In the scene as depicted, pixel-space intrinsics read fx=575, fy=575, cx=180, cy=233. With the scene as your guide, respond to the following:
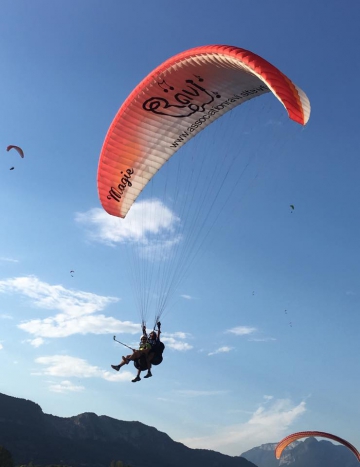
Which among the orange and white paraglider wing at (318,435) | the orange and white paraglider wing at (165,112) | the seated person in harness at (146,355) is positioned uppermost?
the orange and white paraglider wing at (165,112)

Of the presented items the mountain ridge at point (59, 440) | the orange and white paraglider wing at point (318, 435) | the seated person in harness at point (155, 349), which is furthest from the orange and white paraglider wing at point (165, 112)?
the mountain ridge at point (59, 440)

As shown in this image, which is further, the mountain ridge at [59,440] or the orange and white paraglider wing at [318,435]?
the mountain ridge at [59,440]

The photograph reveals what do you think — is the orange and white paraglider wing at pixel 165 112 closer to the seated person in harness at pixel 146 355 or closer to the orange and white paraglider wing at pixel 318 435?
the seated person in harness at pixel 146 355

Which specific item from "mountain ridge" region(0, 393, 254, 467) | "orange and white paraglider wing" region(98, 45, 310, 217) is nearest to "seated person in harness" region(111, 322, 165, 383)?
"orange and white paraglider wing" region(98, 45, 310, 217)

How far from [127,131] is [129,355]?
8.02 m

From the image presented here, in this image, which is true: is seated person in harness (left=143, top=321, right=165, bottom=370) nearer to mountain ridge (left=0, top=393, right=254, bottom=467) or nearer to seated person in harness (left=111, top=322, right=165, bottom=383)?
seated person in harness (left=111, top=322, right=165, bottom=383)

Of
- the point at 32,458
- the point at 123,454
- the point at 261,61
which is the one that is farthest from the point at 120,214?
the point at 123,454

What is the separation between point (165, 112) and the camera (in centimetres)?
2072

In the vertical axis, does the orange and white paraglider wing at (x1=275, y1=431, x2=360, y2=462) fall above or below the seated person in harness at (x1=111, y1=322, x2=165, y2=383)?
below

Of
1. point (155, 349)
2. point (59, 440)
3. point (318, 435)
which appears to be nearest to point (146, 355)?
point (155, 349)

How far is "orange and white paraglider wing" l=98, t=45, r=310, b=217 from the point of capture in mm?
18828

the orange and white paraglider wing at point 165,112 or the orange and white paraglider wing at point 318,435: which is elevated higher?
the orange and white paraglider wing at point 165,112

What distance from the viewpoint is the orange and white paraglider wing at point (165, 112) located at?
1883 cm

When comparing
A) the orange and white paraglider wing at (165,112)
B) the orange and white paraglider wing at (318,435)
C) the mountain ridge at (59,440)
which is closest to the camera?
the orange and white paraglider wing at (165,112)
